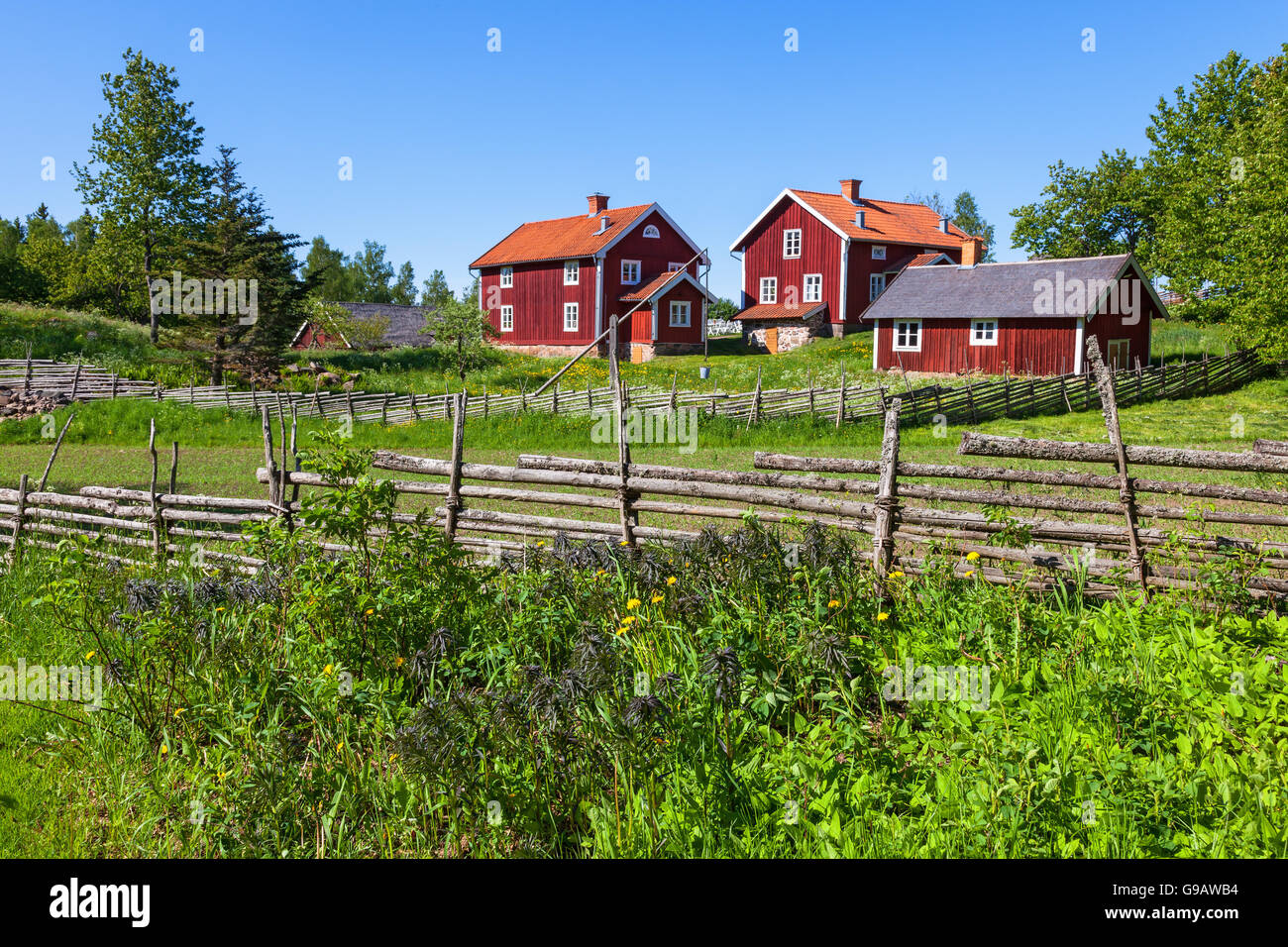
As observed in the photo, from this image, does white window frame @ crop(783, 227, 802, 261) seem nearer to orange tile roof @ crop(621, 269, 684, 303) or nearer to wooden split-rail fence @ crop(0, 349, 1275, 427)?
orange tile roof @ crop(621, 269, 684, 303)

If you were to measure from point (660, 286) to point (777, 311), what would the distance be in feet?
18.9

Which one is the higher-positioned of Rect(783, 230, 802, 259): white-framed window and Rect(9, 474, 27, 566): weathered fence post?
Rect(783, 230, 802, 259): white-framed window

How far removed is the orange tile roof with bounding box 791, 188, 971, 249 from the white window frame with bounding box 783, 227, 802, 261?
4.82ft

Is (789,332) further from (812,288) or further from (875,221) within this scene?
(875,221)

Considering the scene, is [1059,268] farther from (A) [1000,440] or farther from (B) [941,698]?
(B) [941,698]

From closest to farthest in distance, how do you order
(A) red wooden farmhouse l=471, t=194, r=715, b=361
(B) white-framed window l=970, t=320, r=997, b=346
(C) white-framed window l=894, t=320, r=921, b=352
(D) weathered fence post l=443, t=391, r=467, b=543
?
(D) weathered fence post l=443, t=391, r=467, b=543
(B) white-framed window l=970, t=320, r=997, b=346
(C) white-framed window l=894, t=320, r=921, b=352
(A) red wooden farmhouse l=471, t=194, r=715, b=361

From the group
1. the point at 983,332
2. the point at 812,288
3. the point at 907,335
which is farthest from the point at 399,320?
the point at 983,332

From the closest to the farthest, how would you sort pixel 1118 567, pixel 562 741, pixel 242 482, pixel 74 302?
pixel 562 741
pixel 1118 567
pixel 242 482
pixel 74 302

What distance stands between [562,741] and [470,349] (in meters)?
32.7

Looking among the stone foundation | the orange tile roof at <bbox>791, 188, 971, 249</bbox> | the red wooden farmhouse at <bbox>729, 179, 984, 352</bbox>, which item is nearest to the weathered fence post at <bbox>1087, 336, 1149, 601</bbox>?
the stone foundation

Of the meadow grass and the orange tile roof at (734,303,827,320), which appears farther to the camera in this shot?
the orange tile roof at (734,303,827,320)

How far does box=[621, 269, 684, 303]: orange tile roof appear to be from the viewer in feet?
A: 129

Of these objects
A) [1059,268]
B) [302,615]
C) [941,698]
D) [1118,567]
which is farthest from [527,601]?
[1059,268]
